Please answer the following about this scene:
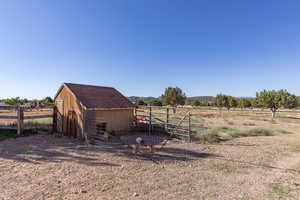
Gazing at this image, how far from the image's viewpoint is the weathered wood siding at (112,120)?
31.9ft

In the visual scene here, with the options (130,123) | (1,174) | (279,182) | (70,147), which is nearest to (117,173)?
(1,174)

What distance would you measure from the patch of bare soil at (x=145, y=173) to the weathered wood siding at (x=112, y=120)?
5.88 feet

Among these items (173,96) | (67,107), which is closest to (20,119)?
(67,107)

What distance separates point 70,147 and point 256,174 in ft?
26.3

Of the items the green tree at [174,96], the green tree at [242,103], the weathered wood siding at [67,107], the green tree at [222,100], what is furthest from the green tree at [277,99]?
the weathered wood siding at [67,107]

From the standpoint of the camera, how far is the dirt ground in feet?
13.2

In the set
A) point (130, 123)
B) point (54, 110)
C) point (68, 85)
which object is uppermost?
point (68, 85)

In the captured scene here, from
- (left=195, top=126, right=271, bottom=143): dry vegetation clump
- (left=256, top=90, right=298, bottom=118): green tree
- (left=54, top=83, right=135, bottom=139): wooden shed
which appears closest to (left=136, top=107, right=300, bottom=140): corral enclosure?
(left=195, top=126, right=271, bottom=143): dry vegetation clump

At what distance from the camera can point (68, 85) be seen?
10672mm

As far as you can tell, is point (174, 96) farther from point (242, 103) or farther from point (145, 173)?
point (145, 173)

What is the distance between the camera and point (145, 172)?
5.28 meters

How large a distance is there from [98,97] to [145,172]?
287 inches

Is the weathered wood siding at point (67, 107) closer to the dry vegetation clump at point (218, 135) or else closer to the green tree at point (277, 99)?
the dry vegetation clump at point (218, 135)

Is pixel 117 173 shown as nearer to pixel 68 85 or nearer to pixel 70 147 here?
pixel 70 147
